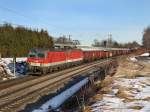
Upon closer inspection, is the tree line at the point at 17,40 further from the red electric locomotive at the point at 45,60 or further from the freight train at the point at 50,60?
the red electric locomotive at the point at 45,60

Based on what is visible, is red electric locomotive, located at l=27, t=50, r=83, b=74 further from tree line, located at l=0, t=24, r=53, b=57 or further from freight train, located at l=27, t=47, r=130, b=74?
tree line, located at l=0, t=24, r=53, b=57

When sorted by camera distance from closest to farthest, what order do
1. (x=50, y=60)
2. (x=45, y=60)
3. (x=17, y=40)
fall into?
(x=45, y=60), (x=50, y=60), (x=17, y=40)

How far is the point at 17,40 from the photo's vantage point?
70.3 metres

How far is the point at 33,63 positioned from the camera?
37.9 m

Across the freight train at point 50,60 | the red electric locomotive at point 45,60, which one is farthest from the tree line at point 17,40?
the red electric locomotive at point 45,60

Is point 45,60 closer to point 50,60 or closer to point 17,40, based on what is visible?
point 50,60

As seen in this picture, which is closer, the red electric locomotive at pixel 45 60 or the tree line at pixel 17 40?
the red electric locomotive at pixel 45 60

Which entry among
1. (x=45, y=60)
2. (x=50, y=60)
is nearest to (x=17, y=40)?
(x=50, y=60)

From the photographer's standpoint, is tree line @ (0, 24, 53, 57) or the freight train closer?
the freight train

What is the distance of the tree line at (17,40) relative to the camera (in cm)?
6654

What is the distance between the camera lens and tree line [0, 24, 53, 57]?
66.5 metres

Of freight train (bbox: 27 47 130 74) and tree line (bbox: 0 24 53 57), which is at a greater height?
tree line (bbox: 0 24 53 57)

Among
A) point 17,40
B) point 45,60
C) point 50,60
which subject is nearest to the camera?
point 45,60

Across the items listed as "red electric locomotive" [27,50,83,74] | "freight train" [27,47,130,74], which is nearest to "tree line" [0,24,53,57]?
"freight train" [27,47,130,74]
